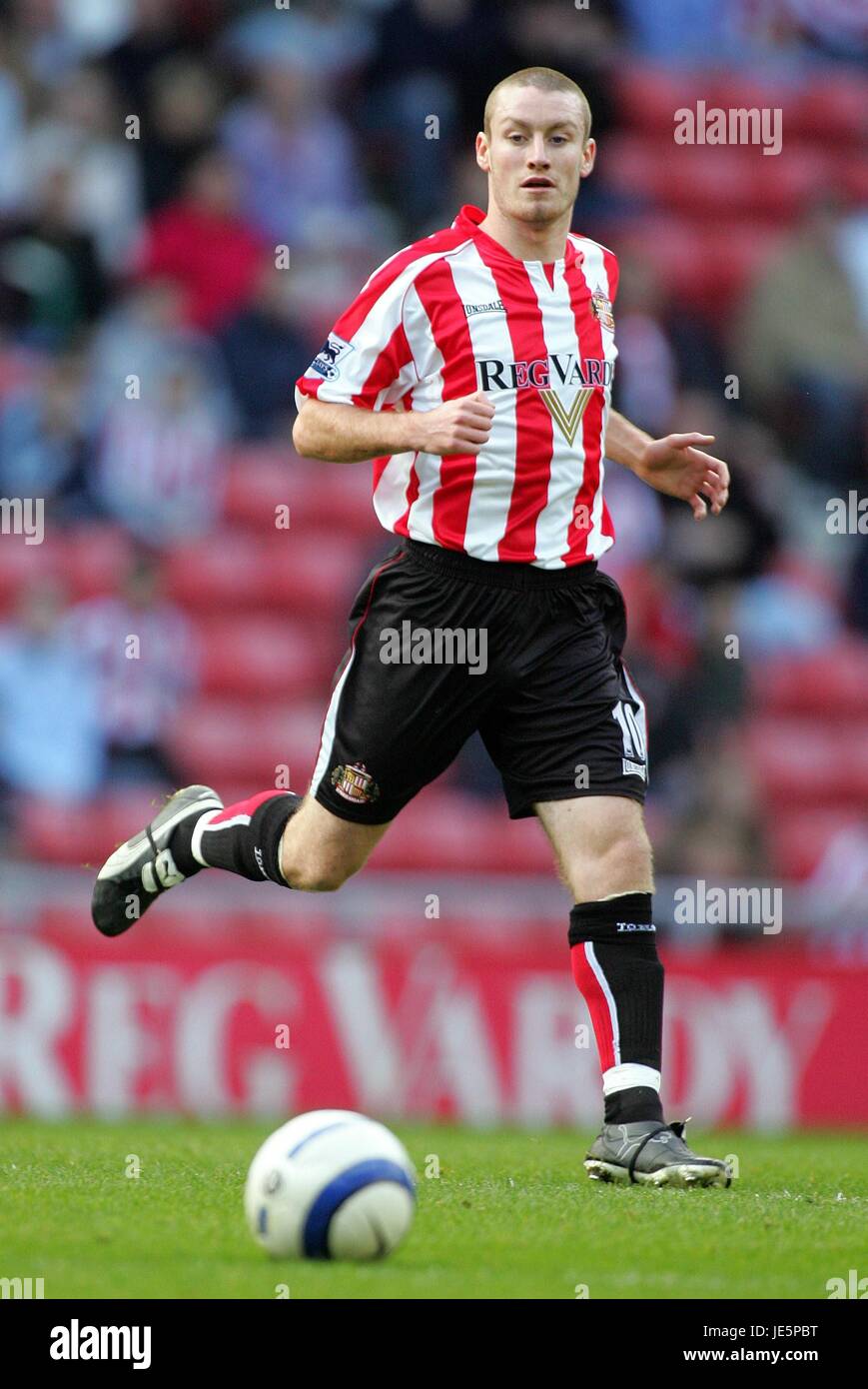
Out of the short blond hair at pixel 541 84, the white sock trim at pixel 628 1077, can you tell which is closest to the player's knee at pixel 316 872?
the white sock trim at pixel 628 1077

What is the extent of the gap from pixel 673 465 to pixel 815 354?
7.62 metres

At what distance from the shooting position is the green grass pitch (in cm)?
391

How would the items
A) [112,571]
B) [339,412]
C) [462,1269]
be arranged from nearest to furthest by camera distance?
[462,1269]
[339,412]
[112,571]

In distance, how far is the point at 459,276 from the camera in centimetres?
559

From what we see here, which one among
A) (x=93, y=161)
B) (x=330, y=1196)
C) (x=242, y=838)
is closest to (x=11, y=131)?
(x=93, y=161)

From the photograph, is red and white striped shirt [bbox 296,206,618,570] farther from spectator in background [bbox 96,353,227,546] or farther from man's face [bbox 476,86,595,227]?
spectator in background [bbox 96,353,227,546]

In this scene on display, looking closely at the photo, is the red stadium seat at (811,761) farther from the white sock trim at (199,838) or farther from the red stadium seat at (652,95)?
the white sock trim at (199,838)

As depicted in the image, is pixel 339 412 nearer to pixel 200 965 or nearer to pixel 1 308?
pixel 200 965

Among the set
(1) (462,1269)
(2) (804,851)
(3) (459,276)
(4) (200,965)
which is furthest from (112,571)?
(1) (462,1269)

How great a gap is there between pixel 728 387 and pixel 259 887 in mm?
4501

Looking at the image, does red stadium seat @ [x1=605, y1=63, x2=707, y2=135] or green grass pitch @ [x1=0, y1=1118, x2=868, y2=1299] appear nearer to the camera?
green grass pitch @ [x1=0, y1=1118, x2=868, y2=1299]

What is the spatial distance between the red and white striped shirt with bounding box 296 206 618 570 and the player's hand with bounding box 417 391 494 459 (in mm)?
356

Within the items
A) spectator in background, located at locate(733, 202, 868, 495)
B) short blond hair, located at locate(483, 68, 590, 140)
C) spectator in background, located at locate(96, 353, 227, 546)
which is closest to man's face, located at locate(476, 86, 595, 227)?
short blond hair, located at locate(483, 68, 590, 140)

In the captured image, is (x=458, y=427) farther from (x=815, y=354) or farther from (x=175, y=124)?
(x=815, y=354)
